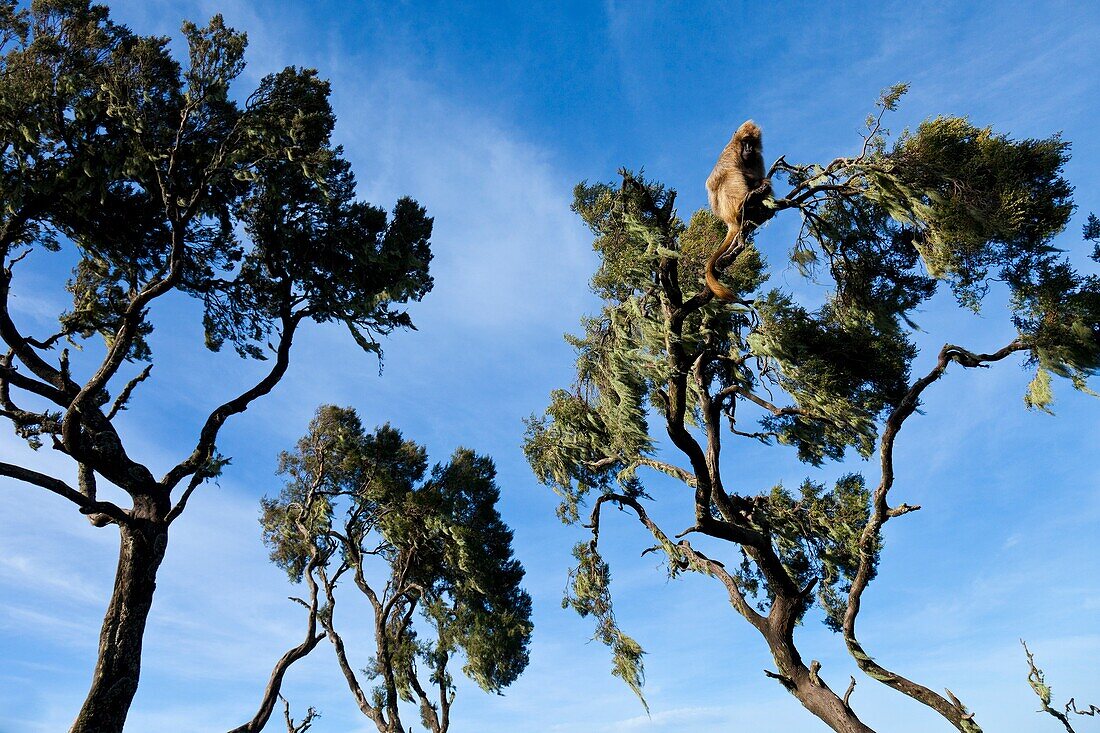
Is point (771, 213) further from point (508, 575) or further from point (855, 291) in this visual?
point (508, 575)

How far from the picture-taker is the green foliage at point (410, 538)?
18422mm

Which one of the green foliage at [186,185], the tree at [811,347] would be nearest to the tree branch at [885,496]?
the tree at [811,347]

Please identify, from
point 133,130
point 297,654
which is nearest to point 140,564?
point 297,654

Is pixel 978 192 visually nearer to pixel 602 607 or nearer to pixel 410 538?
pixel 602 607

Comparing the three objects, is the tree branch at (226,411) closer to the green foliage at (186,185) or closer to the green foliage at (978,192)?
the green foliage at (186,185)

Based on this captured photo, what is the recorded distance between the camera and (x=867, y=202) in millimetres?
10141

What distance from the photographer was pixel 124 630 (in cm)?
919

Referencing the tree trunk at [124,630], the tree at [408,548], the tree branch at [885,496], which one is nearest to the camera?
the tree trunk at [124,630]

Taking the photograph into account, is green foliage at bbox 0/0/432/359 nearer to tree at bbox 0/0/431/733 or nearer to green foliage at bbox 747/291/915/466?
tree at bbox 0/0/431/733

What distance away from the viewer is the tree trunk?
28.6ft

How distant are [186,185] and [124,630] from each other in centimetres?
740

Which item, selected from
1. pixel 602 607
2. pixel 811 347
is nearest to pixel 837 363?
pixel 811 347

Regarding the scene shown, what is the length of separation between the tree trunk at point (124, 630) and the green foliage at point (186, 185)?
3736mm

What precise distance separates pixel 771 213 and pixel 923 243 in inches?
118
